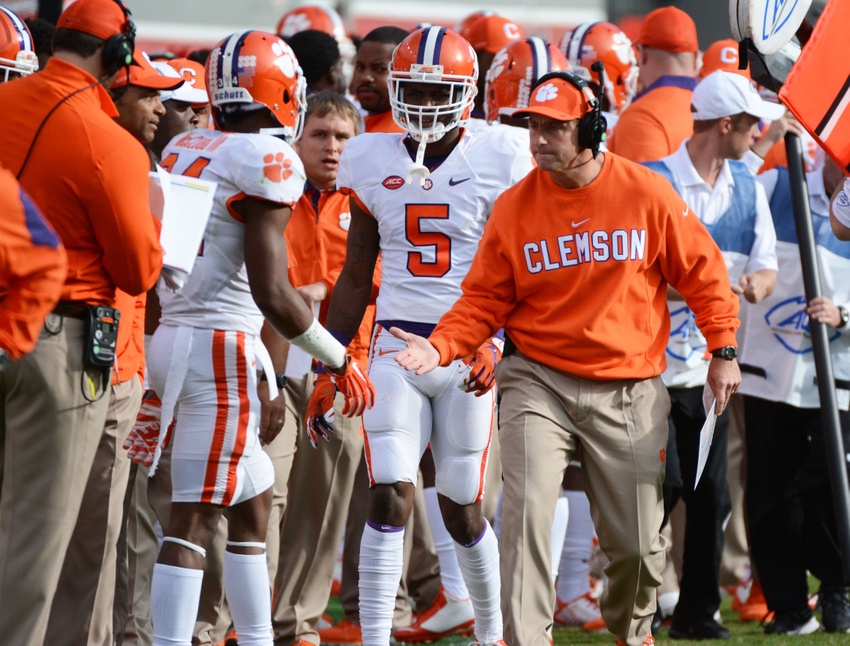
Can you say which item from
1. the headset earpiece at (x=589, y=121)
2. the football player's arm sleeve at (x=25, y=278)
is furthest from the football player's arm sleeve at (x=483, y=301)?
the football player's arm sleeve at (x=25, y=278)

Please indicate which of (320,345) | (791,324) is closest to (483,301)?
(320,345)

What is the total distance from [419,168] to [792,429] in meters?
2.46

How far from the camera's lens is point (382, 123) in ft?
20.9

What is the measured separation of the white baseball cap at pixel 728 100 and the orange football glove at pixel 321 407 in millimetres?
2279

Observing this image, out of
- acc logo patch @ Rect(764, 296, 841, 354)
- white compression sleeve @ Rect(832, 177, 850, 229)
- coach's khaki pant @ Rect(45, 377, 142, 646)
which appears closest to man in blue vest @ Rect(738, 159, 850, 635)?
acc logo patch @ Rect(764, 296, 841, 354)

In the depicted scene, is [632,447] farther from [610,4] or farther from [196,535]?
[610,4]

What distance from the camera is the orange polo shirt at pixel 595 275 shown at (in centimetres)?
461

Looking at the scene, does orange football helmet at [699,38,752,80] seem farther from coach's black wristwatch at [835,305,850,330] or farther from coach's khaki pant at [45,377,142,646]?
coach's khaki pant at [45,377,142,646]

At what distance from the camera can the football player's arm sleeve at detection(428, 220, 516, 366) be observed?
4625 mm

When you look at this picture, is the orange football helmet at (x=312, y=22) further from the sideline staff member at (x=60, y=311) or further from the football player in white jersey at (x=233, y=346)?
the sideline staff member at (x=60, y=311)

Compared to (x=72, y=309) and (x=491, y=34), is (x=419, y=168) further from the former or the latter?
(x=491, y=34)

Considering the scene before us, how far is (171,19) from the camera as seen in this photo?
65.7ft

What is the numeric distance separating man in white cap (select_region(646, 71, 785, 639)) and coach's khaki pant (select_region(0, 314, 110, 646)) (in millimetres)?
2880

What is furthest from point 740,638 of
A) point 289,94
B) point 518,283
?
point 289,94
